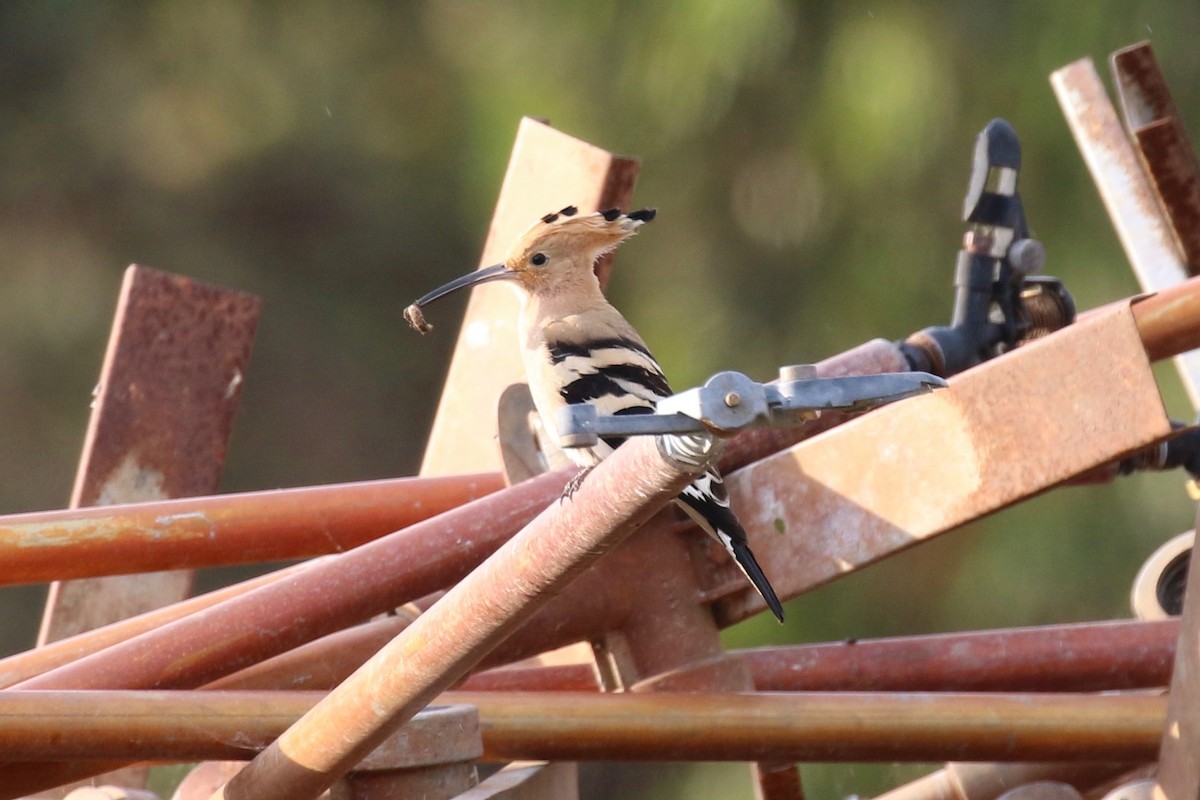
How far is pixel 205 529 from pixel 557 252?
72cm

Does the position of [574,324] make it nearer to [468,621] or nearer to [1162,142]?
[468,621]

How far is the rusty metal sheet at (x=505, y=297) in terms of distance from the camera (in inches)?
99.4

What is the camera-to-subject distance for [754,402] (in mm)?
952

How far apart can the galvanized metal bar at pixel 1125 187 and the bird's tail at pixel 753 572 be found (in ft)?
4.67

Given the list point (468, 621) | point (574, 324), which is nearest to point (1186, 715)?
point (468, 621)

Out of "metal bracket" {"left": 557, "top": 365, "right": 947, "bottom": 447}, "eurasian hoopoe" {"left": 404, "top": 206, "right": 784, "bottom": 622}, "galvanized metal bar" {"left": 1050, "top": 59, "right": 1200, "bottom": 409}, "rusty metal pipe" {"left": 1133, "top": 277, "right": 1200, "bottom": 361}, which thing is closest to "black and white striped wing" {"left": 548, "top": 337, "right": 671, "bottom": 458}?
"eurasian hoopoe" {"left": 404, "top": 206, "right": 784, "bottom": 622}

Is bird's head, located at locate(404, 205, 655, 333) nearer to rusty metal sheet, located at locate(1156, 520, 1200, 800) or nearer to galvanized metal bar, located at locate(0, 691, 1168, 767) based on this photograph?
galvanized metal bar, located at locate(0, 691, 1168, 767)

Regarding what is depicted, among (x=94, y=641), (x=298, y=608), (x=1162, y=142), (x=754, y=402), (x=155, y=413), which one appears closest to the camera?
(x=754, y=402)

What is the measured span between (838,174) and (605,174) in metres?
2.84

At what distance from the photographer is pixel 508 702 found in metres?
1.58

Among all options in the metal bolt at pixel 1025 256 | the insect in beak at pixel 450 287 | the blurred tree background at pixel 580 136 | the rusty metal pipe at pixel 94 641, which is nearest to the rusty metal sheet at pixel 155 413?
the insect in beak at pixel 450 287

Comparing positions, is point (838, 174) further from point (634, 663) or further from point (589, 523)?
point (589, 523)

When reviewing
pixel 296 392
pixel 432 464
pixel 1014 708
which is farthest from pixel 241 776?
pixel 296 392

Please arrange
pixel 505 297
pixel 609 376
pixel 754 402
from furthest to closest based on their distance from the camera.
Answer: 1. pixel 505 297
2. pixel 609 376
3. pixel 754 402
